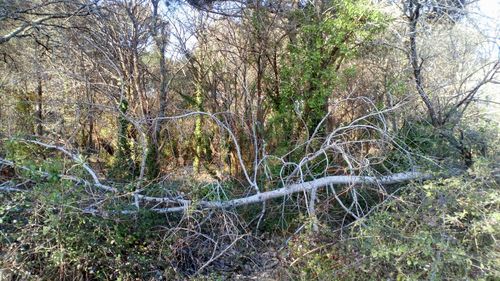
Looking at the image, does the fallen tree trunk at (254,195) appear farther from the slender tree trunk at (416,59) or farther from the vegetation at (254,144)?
the slender tree trunk at (416,59)

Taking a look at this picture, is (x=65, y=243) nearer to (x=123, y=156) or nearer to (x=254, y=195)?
(x=254, y=195)

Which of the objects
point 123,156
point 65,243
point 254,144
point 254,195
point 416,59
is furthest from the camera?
point 123,156

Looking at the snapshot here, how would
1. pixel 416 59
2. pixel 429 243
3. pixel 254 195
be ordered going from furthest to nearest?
pixel 416 59 → pixel 254 195 → pixel 429 243

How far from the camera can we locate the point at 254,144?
7.15m

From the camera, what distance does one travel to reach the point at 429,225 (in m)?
3.20

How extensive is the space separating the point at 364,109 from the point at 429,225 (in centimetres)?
512

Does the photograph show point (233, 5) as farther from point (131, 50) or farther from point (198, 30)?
point (131, 50)

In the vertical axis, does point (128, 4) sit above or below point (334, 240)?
above

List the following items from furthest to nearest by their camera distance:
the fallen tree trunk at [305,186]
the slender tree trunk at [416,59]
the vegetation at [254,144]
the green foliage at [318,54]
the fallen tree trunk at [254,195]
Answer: the green foliage at [318,54], the slender tree trunk at [416,59], the fallen tree trunk at [305,186], the fallen tree trunk at [254,195], the vegetation at [254,144]

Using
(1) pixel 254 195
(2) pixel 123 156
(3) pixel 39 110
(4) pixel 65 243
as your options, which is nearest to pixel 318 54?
(1) pixel 254 195

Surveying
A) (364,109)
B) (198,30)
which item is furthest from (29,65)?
(364,109)

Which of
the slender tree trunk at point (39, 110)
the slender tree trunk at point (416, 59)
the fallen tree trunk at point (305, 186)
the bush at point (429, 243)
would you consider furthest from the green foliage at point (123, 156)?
the slender tree trunk at point (416, 59)

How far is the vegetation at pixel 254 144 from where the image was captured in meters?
3.55

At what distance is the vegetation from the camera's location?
3555 mm
